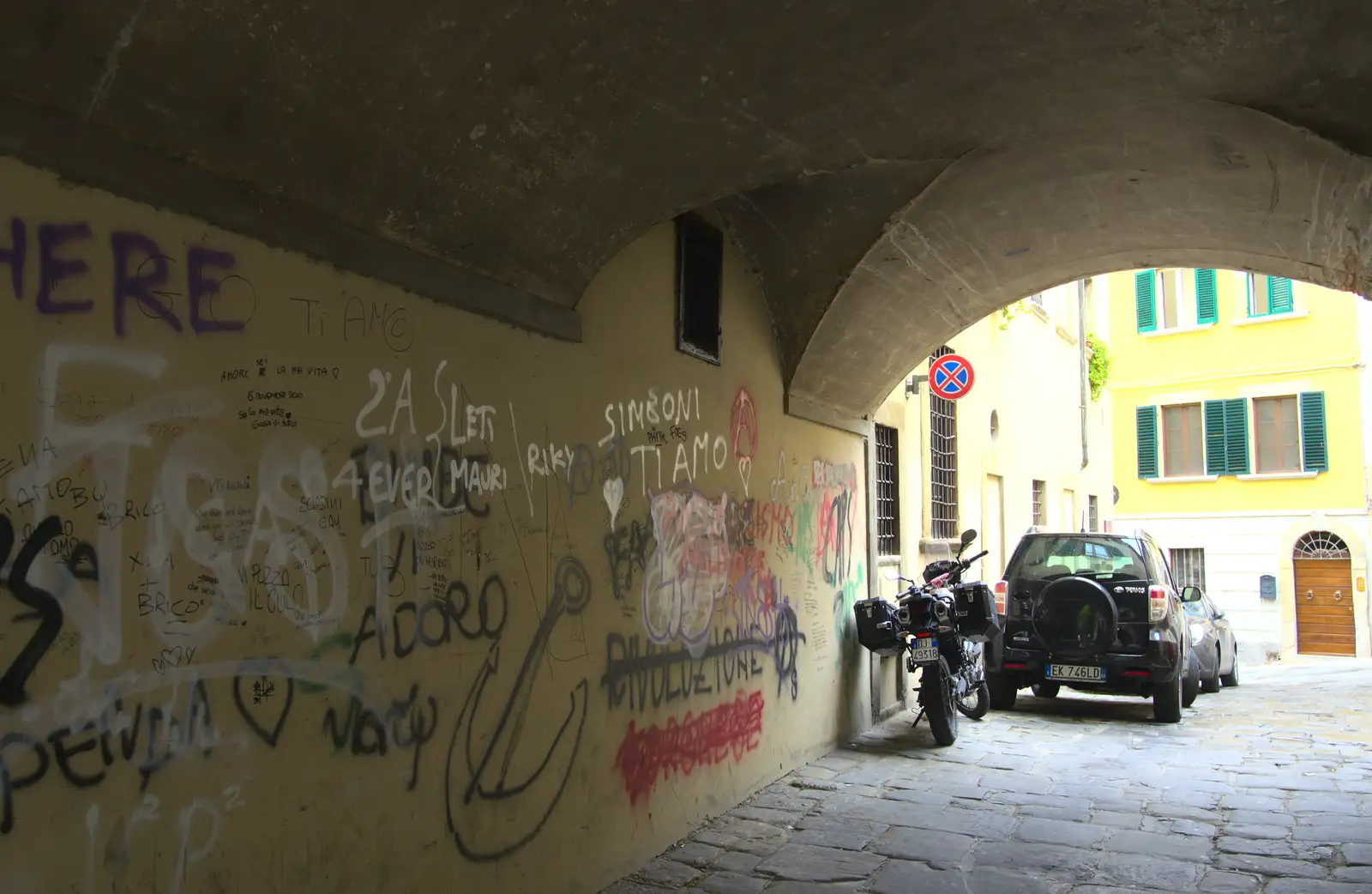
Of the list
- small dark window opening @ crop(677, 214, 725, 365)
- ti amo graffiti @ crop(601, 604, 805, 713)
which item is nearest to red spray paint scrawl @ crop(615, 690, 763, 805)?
ti amo graffiti @ crop(601, 604, 805, 713)

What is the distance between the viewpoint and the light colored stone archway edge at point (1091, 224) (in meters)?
5.40

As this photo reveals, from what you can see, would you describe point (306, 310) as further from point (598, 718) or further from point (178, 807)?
point (598, 718)

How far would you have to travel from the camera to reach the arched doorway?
74.1 feet

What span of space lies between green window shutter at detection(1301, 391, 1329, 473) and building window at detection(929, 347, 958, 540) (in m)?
14.1

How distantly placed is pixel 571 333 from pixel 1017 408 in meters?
12.5

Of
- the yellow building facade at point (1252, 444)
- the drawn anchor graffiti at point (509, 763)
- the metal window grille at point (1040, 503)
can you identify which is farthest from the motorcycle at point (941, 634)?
the yellow building facade at point (1252, 444)

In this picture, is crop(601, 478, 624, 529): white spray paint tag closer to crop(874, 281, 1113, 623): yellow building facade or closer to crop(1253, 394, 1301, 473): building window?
crop(874, 281, 1113, 623): yellow building facade

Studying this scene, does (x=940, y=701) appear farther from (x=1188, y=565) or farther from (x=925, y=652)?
(x=1188, y=565)

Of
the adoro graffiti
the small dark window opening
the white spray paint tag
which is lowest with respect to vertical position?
the white spray paint tag

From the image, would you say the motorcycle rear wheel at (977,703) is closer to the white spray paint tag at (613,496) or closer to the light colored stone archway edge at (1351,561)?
the white spray paint tag at (613,496)

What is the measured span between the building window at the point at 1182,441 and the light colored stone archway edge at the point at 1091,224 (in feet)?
60.3

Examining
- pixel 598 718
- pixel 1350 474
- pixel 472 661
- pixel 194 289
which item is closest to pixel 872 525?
pixel 598 718

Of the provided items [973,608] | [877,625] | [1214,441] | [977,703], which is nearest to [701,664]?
[877,625]

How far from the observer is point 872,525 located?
32.4ft
